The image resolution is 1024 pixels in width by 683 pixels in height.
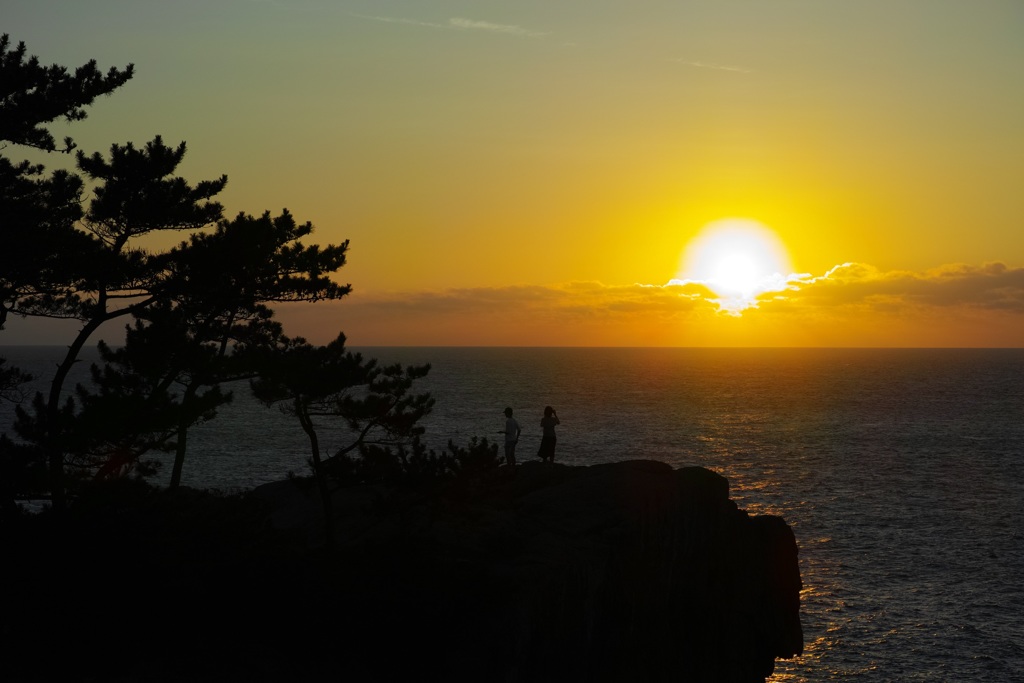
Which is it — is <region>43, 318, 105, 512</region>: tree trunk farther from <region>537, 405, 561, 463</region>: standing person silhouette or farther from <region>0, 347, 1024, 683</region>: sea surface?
<region>0, 347, 1024, 683</region>: sea surface

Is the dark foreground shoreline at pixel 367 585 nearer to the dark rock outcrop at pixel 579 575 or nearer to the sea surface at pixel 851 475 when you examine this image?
the dark rock outcrop at pixel 579 575

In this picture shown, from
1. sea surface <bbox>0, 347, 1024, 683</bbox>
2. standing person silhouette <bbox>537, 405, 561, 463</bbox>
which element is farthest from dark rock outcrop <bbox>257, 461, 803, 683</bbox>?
sea surface <bbox>0, 347, 1024, 683</bbox>

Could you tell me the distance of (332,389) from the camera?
24031 mm

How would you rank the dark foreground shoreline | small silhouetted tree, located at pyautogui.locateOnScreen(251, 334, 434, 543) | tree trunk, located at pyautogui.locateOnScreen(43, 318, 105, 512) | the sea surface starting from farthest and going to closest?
the sea surface → small silhouetted tree, located at pyautogui.locateOnScreen(251, 334, 434, 543) → tree trunk, located at pyautogui.locateOnScreen(43, 318, 105, 512) → the dark foreground shoreline

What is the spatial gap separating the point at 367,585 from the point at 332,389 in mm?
5000

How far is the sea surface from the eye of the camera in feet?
121

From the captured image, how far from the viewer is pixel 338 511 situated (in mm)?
28406

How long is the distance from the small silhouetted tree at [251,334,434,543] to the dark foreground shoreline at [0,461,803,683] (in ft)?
5.94

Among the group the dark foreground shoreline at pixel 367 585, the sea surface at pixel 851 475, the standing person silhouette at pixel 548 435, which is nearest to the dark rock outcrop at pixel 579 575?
the dark foreground shoreline at pixel 367 585

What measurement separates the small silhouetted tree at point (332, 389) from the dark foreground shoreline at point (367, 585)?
181cm

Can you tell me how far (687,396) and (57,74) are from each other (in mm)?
Answer: 135754

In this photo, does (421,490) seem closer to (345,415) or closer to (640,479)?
(345,415)

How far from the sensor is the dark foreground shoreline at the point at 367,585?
66.1ft

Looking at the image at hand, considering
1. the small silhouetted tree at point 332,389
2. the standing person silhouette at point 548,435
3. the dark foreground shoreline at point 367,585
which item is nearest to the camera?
the dark foreground shoreline at point 367,585
